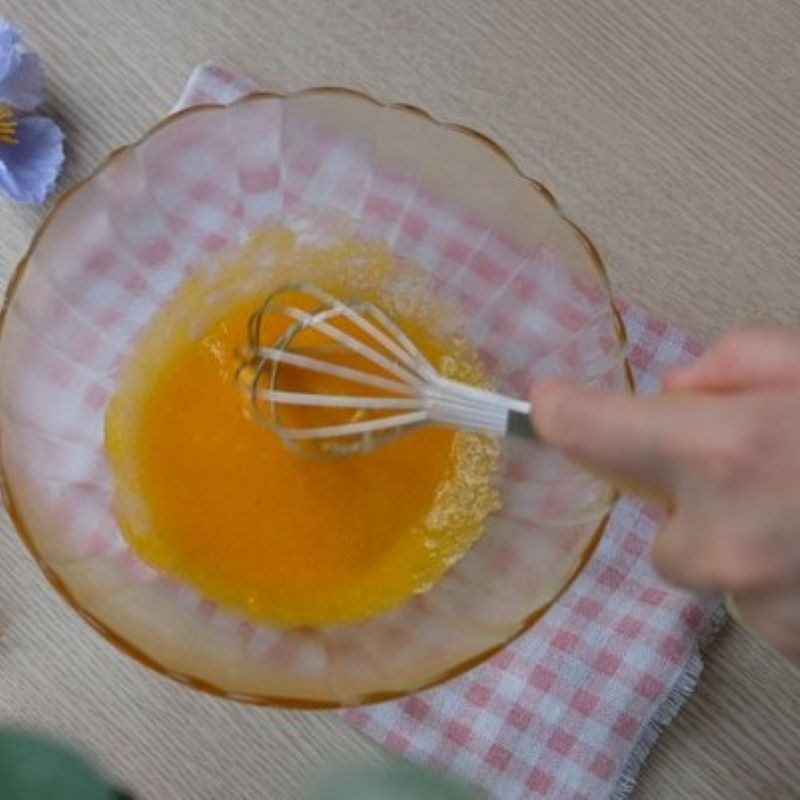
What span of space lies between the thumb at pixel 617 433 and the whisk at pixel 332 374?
111 mm

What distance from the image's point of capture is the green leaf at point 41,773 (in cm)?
49

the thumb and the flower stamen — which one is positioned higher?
the thumb

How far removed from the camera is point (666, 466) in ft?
1.42

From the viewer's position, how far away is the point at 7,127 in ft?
2.19

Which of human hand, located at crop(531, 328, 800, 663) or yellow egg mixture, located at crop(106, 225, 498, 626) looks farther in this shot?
yellow egg mixture, located at crop(106, 225, 498, 626)

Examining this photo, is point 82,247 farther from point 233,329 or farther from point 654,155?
point 654,155

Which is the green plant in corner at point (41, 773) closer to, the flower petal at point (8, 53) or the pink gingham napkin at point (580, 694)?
the pink gingham napkin at point (580, 694)

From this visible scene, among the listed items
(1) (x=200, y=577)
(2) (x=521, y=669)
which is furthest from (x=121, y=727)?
(2) (x=521, y=669)

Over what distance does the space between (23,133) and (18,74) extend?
0.03m

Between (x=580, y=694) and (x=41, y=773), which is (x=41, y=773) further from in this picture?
(x=580, y=694)

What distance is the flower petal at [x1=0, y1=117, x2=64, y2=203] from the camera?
663mm

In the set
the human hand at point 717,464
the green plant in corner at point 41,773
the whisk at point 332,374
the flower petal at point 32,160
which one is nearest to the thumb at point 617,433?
the human hand at point 717,464

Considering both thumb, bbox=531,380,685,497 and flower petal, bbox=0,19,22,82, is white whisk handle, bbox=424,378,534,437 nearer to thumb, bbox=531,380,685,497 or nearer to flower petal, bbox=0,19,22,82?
thumb, bbox=531,380,685,497

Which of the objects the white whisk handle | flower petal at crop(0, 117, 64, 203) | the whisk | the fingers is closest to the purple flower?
flower petal at crop(0, 117, 64, 203)
